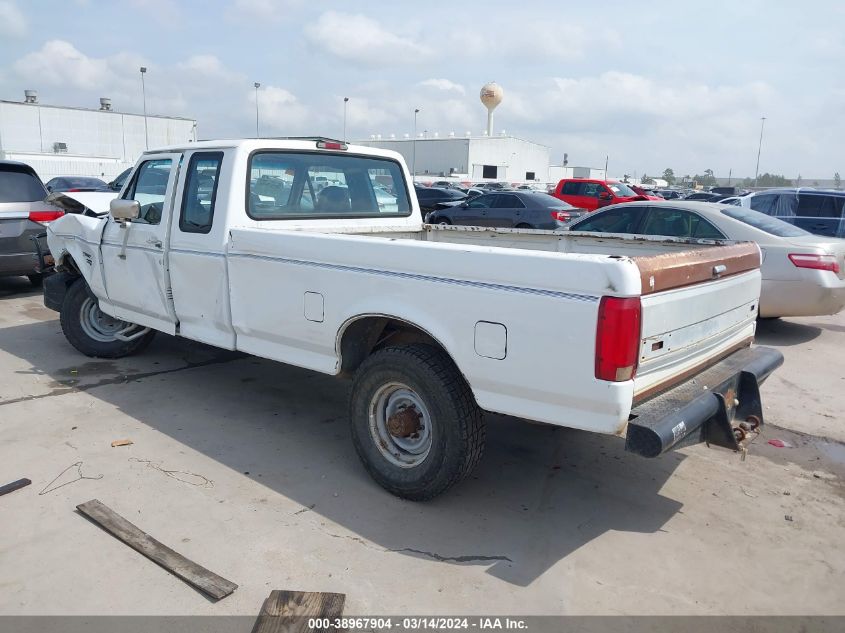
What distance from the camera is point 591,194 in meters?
21.5

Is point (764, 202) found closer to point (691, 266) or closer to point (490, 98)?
point (691, 266)

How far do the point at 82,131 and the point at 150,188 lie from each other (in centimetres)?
5591

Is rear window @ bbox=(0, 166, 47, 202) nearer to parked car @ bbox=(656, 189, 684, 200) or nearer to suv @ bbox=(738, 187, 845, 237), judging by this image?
suv @ bbox=(738, 187, 845, 237)

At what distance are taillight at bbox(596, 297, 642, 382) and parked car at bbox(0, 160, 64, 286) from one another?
8.09 meters

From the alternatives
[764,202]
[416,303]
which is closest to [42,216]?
[416,303]

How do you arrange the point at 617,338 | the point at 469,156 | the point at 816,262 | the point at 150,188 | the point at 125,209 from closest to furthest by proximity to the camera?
1. the point at 617,338
2. the point at 125,209
3. the point at 150,188
4. the point at 816,262
5. the point at 469,156

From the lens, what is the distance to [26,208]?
29.1 feet

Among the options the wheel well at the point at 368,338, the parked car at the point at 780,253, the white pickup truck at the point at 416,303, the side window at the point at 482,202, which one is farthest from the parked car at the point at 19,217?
the side window at the point at 482,202

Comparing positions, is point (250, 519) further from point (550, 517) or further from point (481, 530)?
point (550, 517)

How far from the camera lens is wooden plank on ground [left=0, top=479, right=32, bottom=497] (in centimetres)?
383

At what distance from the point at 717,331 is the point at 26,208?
8728mm

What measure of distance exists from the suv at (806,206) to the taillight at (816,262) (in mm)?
3789

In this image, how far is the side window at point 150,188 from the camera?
531cm

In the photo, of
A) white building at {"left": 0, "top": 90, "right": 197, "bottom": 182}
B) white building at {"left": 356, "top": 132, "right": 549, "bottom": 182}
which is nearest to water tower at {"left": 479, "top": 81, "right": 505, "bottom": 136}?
white building at {"left": 356, "top": 132, "right": 549, "bottom": 182}
